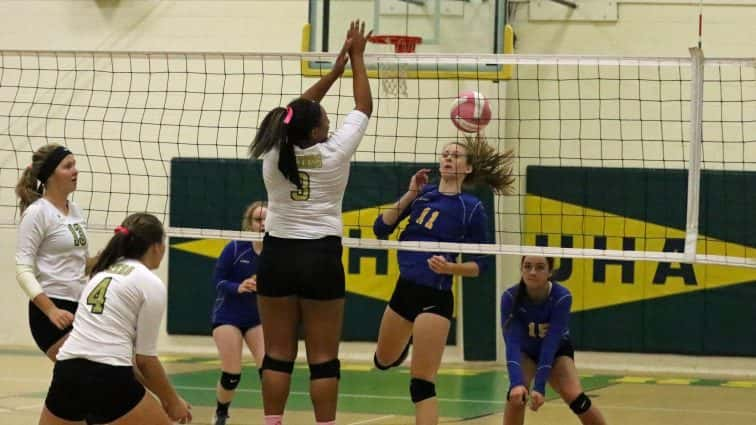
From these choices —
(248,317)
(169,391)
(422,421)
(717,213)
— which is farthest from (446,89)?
(169,391)

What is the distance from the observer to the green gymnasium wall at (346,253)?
13648 mm

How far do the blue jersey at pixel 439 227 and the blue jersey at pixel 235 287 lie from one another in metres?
1.66

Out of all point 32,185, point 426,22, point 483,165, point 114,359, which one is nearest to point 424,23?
point 426,22

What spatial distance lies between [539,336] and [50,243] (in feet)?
9.06

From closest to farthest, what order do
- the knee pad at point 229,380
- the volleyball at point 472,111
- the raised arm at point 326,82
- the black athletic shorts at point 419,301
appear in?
the raised arm at point 326,82 → the black athletic shorts at point 419,301 → the knee pad at point 229,380 → the volleyball at point 472,111

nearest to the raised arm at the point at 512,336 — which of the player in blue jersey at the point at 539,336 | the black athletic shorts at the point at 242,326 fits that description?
the player in blue jersey at the point at 539,336

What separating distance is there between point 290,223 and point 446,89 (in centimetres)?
762

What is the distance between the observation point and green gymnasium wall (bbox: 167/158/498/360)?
44.8 ft

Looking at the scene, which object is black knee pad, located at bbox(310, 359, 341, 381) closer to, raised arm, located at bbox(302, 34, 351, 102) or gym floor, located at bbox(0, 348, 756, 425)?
raised arm, located at bbox(302, 34, 351, 102)

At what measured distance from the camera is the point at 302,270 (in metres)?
6.04

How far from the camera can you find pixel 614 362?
1352 centimetres

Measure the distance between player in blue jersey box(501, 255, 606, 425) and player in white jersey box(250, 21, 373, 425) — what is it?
1398 millimetres

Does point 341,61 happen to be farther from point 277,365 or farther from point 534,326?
point 534,326

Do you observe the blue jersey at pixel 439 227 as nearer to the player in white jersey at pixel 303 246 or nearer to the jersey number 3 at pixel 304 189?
the player in white jersey at pixel 303 246
